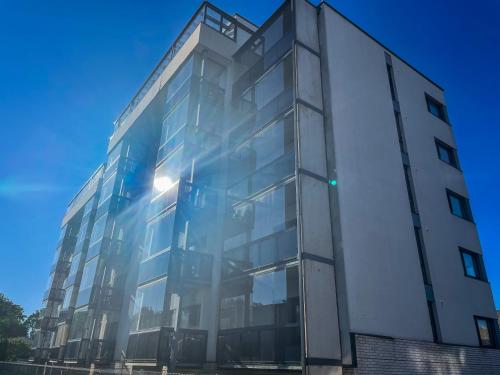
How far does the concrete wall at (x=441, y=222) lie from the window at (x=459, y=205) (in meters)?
0.29

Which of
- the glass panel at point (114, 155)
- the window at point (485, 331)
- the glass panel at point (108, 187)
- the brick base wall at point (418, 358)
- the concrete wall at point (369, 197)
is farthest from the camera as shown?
the glass panel at point (114, 155)

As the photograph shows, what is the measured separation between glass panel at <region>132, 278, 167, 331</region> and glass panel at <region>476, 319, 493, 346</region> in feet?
41.0

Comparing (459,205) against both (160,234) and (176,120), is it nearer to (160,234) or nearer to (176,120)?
(160,234)

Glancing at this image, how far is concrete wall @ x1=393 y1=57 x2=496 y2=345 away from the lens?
1423 centimetres

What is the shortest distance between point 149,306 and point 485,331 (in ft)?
44.4

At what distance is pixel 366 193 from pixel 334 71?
5.45 metres

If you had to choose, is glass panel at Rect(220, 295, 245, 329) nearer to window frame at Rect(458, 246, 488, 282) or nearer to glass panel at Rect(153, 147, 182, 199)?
glass panel at Rect(153, 147, 182, 199)

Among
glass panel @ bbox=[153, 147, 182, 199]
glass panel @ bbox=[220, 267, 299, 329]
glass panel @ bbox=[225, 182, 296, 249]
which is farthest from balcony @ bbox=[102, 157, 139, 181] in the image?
glass panel @ bbox=[220, 267, 299, 329]

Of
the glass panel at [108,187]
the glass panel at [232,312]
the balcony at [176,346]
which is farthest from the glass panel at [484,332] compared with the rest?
the glass panel at [108,187]

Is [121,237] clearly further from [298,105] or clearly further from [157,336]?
[298,105]

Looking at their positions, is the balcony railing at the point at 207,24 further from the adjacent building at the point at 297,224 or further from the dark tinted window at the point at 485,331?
the dark tinted window at the point at 485,331

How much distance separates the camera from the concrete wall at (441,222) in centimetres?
1423

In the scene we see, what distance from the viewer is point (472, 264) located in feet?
55.0

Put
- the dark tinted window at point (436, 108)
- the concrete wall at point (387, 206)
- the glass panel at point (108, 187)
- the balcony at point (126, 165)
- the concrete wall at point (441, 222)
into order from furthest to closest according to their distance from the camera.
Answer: the balcony at point (126, 165), the glass panel at point (108, 187), the dark tinted window at point (436, 108), the concrete wall at point (441, 222), the concrete wall at point (387, 206)
